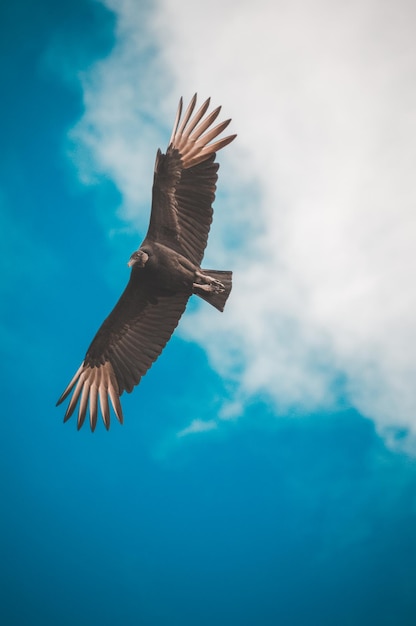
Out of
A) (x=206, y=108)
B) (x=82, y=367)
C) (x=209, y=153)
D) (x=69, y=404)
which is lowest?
(x=69, y=404)

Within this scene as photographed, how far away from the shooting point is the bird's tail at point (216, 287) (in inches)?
273

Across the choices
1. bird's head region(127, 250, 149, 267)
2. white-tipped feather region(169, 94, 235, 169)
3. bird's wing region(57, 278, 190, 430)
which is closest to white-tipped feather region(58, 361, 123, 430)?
bird's wing region(57, 278, 190, 430)

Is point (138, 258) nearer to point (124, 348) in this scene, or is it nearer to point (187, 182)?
point (187, 182)

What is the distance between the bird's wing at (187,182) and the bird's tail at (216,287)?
44 cm

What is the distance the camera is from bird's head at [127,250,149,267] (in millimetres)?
6676

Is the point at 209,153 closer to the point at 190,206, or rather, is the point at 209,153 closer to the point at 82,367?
the point at 190,206

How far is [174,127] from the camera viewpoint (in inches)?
265

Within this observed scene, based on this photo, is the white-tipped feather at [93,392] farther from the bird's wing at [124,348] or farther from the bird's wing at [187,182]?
the bird's wing at [187,182]

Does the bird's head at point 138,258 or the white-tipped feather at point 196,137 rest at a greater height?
the white-tipped feather at point 196,137

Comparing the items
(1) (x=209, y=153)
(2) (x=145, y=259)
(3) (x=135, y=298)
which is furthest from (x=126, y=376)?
(1) (x=209, y=153)

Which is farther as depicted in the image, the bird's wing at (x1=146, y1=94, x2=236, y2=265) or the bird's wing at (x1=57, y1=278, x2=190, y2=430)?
the bird's wing at (x1=57, y1=278, x2=190, y2=430)

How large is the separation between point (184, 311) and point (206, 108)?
8.41 feet

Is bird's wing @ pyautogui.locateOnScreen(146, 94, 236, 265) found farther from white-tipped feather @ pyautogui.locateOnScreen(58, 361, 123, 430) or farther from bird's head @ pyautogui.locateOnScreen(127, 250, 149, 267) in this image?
white-tipped feather @ pyautogui.locateOnScreen(58, 361, 123, 430)

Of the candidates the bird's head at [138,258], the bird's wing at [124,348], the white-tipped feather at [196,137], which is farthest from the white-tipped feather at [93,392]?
the white-tipped feather at [196,137]
